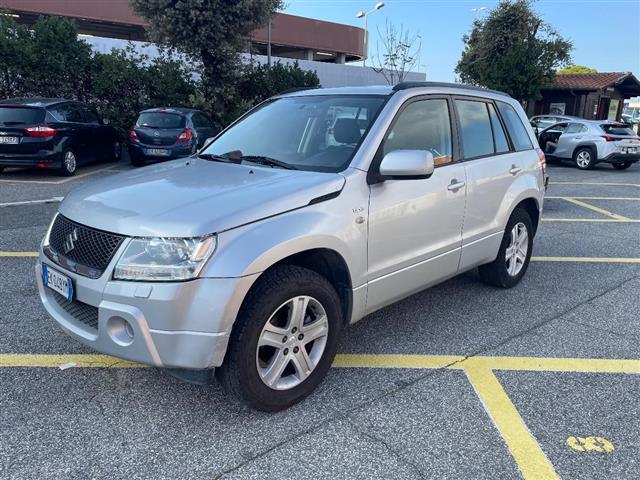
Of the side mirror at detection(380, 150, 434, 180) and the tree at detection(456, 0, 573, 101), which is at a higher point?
the tree at detection(456, 0, 573, 101)

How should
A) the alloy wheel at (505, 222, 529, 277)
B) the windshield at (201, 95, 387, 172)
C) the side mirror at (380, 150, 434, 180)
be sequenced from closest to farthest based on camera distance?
the side mirror at (380, 150, 434, 180)
the windshield at (201, 95, 387, 172)
the alloy wheel at (505, 222, 529, 277)

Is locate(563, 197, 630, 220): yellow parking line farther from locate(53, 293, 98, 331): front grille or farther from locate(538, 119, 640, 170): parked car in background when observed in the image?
locate(53, 293, 98, 331): front grille

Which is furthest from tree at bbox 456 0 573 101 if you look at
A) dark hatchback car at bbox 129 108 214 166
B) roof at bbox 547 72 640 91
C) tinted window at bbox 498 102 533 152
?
tinted window at bbox 498 102 533 152

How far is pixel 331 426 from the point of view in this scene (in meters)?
2.82

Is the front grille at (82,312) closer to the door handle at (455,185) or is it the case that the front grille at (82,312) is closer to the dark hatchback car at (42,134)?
the door handle at (455,185)

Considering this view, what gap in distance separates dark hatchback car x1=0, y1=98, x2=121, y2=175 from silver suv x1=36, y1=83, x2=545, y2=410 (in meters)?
7.87

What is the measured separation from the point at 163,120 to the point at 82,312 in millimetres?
10150

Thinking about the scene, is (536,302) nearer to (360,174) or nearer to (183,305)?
(360,174)

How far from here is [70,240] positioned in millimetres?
2887

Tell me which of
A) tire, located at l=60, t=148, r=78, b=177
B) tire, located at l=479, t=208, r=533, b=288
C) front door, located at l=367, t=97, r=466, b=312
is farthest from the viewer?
tire, located at l=60, t=148, r=78, b=177

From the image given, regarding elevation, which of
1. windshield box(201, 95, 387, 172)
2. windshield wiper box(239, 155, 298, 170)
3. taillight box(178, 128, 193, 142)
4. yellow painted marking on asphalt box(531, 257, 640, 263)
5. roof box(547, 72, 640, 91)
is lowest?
yellow painted marking on asphalt box(531, 257, 640, 263)

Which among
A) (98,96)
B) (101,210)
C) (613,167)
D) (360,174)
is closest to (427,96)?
(360,174)

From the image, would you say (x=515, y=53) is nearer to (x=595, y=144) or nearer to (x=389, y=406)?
(x=595, y=144)

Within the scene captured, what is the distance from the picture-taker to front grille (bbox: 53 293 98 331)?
2.73 meters
